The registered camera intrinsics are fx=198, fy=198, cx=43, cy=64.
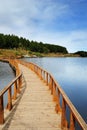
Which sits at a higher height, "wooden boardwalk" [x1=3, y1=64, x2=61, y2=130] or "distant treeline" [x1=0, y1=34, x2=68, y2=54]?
"distant treeline" [x1=0, y1=34, x2=68, y2=54]

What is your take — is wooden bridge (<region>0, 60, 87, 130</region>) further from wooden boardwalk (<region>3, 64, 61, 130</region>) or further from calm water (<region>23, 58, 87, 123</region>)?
calm water (<region>23, 58, 87, 123</region>)

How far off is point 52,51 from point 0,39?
74841 mm

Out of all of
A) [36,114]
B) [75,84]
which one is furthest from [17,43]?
[36,114]

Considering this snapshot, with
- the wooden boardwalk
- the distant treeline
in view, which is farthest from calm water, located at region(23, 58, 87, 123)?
the distant treeline

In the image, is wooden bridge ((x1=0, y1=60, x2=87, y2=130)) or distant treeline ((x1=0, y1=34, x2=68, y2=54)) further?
distant treeline ((x1=0, y1=34, x2=68, y2=54))

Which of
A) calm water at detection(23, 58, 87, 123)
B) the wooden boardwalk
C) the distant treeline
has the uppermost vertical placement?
the distant treeline

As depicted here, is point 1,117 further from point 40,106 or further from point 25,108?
point 40,106

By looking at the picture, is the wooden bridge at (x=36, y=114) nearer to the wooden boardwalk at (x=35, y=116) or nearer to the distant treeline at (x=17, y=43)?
the wooden boardwalk at (x=35, y=116)

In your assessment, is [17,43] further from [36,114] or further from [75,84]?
[36,114]

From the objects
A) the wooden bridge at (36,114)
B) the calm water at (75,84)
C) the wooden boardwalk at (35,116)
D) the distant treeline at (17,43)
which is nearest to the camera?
the wooden bridge at (36,114)

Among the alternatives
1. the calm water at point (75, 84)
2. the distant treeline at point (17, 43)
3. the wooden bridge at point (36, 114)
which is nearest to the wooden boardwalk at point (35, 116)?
the wooden bridge at point (36, 114)

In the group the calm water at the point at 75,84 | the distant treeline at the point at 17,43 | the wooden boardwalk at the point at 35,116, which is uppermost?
the distant treeline at the point at 17,43

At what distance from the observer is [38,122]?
6.75 m

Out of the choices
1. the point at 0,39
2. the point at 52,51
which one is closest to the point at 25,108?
the point at 0,39
